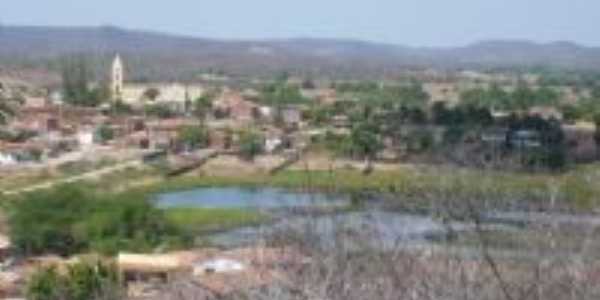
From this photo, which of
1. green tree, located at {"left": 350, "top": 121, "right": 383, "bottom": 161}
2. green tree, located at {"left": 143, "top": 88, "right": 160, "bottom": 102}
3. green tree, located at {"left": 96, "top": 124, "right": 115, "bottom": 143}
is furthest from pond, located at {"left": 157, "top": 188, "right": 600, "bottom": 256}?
green tree, located at {"left": 143, "top": 88, "right": 160, "bottom": 102}

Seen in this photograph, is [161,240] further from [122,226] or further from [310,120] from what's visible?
[310,120]

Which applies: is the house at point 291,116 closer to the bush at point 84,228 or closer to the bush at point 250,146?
the bush at point 250,146

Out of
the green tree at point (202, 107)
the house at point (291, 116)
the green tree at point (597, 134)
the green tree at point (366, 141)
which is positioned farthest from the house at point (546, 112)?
the green tree at point (202, 107)

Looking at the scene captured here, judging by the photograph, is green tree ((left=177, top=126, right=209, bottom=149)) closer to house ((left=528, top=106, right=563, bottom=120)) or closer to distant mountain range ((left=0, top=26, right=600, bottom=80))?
house ((left=528, top=106, right=563, bottom=120))

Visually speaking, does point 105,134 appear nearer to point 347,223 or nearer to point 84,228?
point 84,228

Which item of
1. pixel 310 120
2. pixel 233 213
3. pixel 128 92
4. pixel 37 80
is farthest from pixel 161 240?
pixel 37 80

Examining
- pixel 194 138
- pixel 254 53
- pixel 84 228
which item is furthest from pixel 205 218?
pixel 254 53
